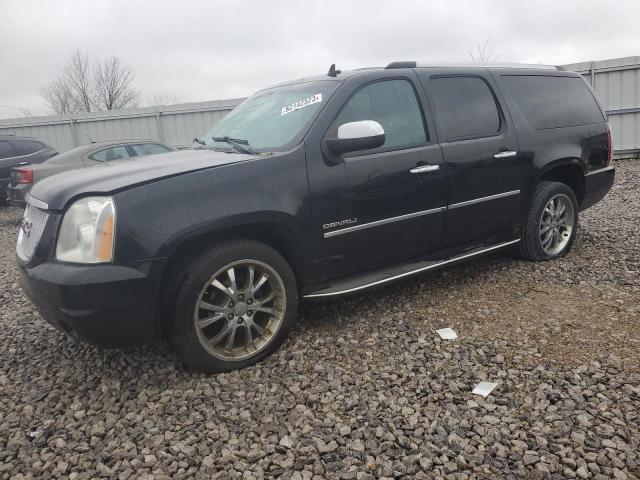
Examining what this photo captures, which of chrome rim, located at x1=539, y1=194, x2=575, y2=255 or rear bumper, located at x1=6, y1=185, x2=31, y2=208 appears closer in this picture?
chrome rim, located at x1=539, y1=194, x2=575, y2=255

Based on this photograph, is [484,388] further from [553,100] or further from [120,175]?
[553,100]

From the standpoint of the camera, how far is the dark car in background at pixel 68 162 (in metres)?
8.73


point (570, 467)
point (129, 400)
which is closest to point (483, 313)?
point (570, 467)

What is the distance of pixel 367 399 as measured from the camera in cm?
272

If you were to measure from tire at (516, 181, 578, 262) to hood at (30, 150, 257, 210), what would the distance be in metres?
2.76

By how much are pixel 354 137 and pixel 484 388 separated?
5.51 ft

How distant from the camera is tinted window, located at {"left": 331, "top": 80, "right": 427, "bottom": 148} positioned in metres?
3.53

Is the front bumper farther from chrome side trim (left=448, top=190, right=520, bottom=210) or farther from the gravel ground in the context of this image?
chrome side trim (left=448, top=190, right=520, bottom=210)

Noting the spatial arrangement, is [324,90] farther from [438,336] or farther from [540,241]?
[540,241]

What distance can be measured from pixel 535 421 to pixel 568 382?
0.44 m

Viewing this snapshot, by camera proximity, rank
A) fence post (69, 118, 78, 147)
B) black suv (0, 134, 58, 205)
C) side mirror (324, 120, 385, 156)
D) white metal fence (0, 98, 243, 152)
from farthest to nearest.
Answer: fence post (69, 118, 78, 147), white metal fence (0, 98, 243, 152), black suv (0, 134, 58, 205), side mirror (324, 120, 385, 156)

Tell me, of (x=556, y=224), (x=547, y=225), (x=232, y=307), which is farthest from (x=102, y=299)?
(x=556, y=224)

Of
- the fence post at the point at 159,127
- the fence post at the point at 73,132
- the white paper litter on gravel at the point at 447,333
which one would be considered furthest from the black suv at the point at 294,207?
the fence post at the point at 73,132

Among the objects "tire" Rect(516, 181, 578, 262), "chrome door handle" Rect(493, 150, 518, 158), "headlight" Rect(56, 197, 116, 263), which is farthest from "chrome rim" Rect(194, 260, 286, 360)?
"tire" Rect(516, 181, 578, 262)
